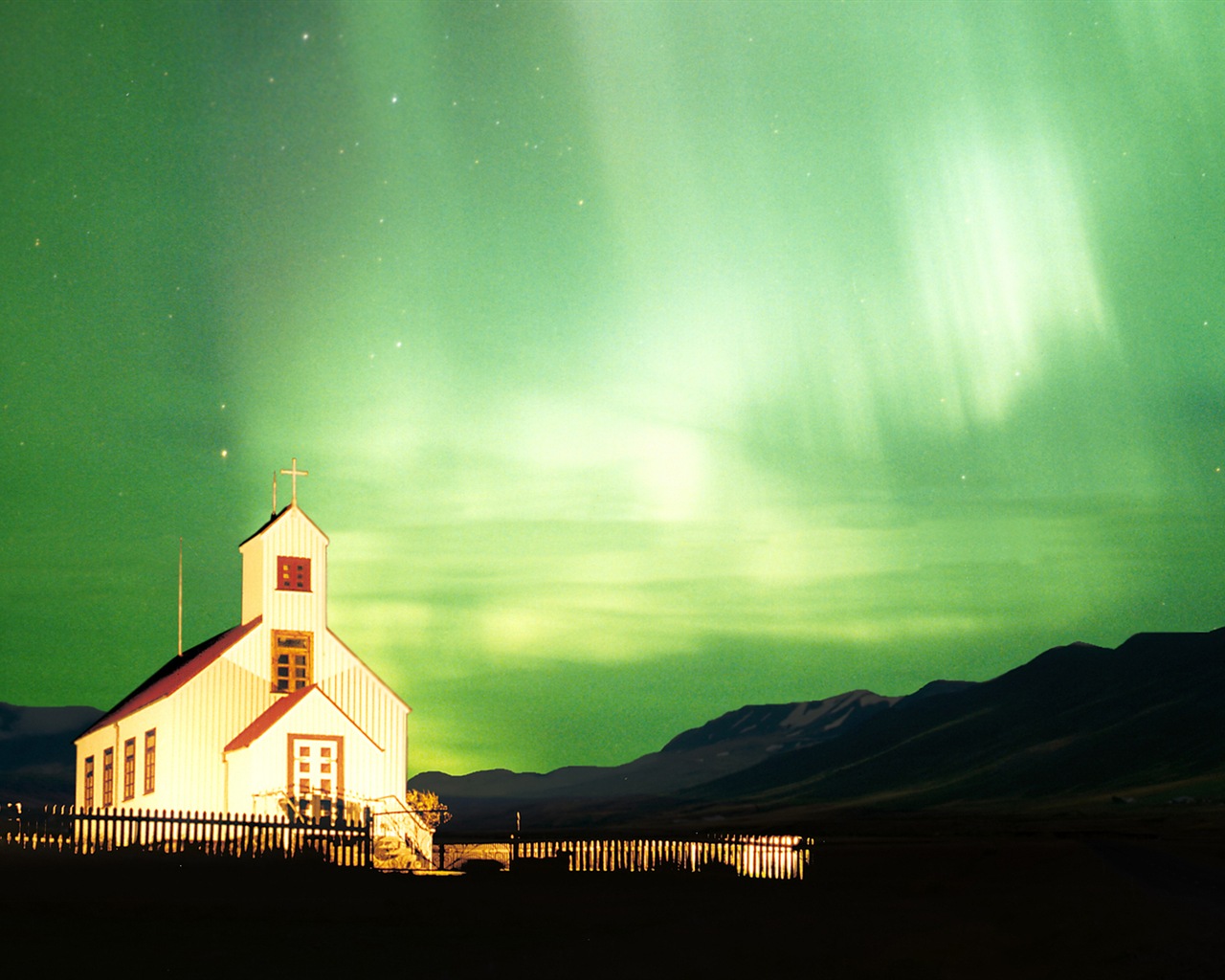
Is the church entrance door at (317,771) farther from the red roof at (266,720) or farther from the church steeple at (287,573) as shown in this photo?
the church steeple at (287,573)

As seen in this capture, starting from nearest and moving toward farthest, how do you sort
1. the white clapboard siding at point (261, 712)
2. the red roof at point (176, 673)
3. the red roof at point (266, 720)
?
the red roof at point (266, 720)
the white clapboard siding at point (261, 712)
the red roof at point (176, 673)

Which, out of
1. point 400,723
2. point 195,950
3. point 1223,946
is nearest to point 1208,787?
point 400,723

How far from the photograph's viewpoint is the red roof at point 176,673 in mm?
36875

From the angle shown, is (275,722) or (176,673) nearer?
(275,722)

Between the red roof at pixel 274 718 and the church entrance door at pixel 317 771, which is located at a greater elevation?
the red roof at pixel 274 718

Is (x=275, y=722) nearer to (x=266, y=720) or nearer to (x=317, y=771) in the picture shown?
(x=266, y=720)

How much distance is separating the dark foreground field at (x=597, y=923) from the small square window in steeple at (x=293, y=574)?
1150 centimetres

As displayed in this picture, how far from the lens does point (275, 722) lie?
1385 inches

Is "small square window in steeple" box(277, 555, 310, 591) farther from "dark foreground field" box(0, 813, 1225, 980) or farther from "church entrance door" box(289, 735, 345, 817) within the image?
"dark foreground field" box(0, 813, 1225, 980)

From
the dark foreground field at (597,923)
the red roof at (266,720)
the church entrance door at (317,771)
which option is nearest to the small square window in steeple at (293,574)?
the red roof at (266,720)

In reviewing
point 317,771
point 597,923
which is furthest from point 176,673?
point 597,923

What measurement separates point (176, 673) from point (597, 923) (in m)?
21.2

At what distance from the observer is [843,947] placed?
Answer: 18891mm

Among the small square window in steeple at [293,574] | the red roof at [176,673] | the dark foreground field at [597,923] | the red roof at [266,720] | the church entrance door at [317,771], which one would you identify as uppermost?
the small square window in steeple at [293,574]
